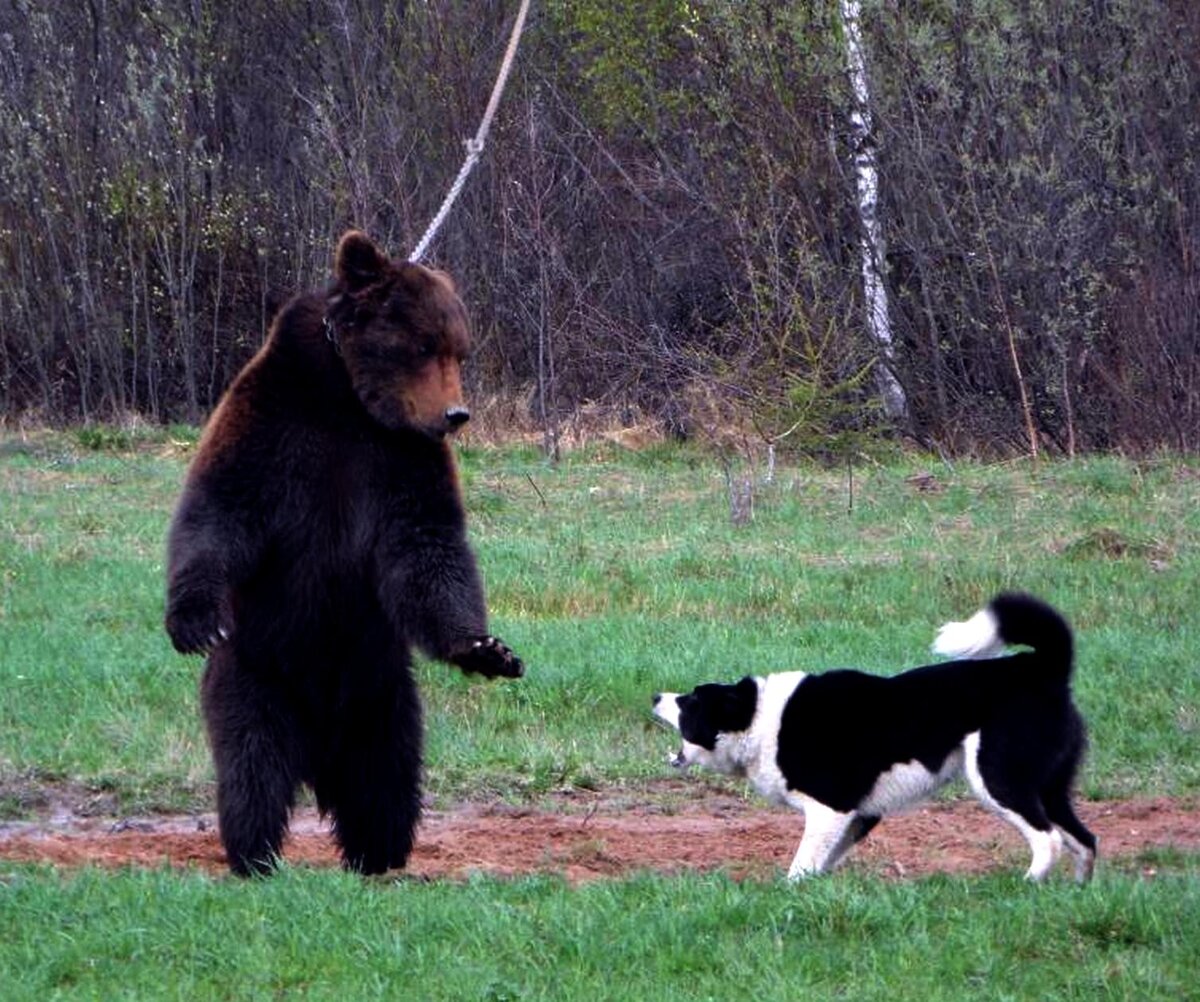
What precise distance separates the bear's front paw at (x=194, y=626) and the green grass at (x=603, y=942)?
2.57 ft

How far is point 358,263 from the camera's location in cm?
641

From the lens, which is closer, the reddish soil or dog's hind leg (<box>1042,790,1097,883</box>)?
dog's hind leg (<box>1042,790,1097,883</box>)

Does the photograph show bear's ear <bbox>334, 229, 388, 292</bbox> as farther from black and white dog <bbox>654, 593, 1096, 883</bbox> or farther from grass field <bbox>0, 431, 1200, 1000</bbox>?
black and white dog <bbox>654, 593, 1096, 883</bbox>

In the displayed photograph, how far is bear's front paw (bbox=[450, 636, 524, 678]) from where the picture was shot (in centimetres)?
590

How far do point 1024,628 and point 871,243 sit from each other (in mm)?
16306

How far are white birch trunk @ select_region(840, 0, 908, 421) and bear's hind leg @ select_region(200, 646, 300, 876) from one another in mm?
16811

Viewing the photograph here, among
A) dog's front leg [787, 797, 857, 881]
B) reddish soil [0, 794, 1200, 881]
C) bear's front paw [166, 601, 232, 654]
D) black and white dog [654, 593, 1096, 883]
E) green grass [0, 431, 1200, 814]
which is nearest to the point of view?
bear's front paw [166, 601, 232, 654]

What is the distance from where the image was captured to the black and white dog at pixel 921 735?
22.3 ft

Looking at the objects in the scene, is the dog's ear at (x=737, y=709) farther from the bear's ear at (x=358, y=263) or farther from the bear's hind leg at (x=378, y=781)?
the bear's ear at (x=358, y=263)

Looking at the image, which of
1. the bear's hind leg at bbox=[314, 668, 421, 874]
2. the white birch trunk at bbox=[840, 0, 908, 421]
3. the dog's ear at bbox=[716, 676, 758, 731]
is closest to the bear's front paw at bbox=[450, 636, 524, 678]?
the bear's hind leg at bbox=[314, 668, 421, 874]

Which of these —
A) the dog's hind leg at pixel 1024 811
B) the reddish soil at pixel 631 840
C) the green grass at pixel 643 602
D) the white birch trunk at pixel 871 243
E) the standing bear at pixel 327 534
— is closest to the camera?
the standing bear at pixel 327 534

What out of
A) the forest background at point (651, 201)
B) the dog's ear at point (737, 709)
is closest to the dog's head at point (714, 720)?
the dog's ear at point (737, 709)

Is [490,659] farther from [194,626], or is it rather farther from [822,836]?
[822,836]

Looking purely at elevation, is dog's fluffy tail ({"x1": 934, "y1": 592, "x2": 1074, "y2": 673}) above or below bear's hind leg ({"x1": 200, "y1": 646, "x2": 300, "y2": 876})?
above
